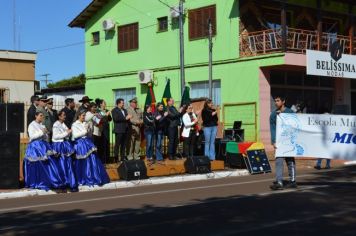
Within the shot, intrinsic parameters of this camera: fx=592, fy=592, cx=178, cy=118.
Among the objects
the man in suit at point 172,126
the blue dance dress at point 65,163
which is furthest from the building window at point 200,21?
the blue dance dress at point 65,163

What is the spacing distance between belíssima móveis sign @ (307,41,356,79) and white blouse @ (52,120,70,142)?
12898 millimetres

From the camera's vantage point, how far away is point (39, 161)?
44.7 ft

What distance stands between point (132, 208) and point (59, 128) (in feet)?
13.9

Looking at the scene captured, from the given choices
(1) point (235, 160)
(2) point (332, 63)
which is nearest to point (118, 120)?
(1) point (235, 160)

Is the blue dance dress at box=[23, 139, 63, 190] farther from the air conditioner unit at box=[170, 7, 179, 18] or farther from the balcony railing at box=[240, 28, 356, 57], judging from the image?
the air conditioner unit at box=[170, 7, 179, 18]

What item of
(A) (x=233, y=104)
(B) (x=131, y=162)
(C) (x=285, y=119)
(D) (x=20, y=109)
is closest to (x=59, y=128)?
(D) (x=20, y=109)

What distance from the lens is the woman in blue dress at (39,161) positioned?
13.6 metres

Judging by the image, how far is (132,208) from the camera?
10.5 meters

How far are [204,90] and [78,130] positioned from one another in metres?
15.0

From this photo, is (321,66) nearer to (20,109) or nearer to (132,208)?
(20,109)

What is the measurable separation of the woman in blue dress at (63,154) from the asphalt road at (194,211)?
1.94 ft

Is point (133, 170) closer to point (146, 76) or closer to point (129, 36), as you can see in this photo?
point (146, 76)

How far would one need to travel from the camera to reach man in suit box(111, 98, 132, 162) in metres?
16.6

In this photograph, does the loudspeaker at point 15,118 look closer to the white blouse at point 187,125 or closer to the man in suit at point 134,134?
the man in suit at point 134,134
